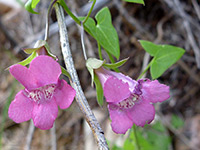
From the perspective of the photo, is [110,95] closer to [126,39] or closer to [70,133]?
[126,39]

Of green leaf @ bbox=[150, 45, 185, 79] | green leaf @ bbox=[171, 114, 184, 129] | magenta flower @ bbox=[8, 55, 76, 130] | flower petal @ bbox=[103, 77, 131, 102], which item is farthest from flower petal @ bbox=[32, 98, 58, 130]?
green leaf @ bbox=[171, 114, 184, 129]

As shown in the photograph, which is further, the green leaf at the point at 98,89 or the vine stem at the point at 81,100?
the green leaf at the point at 98,89

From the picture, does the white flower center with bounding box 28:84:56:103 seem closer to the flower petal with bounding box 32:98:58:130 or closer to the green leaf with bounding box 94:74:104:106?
the flower petal with bounding box 32:98:58:130

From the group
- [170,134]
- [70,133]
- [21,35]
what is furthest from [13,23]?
[170,134]

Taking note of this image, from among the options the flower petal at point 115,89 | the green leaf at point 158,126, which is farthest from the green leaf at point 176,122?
the flower petal at point 115,89

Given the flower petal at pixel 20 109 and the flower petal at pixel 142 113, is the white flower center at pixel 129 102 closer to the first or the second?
the flower petal at pixel 142 113

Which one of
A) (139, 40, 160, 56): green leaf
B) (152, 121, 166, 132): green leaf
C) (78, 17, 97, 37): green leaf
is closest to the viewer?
(78, 17, 97, 37): green leaf

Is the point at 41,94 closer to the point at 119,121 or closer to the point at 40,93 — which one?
the point at 40,93
